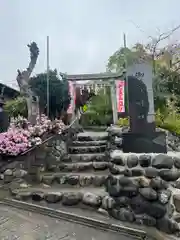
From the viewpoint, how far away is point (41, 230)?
125 inches

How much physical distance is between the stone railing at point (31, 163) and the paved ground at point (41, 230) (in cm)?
121

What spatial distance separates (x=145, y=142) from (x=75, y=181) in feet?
5.32

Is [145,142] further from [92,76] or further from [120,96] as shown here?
[120,96]

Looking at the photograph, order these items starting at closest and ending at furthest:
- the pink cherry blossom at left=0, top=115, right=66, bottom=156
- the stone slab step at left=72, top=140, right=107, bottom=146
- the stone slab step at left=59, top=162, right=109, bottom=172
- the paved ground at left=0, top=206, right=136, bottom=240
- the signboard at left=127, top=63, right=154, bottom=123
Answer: the paved ground at left=0, top=206, right=136, bottom=240
the signboard at left=127, top=63, right=154, bottom=123
the pink cherry blossom at left=0, top=115, right=66, bottom=156
the stone slab step at left=59, top=162, right=109, bottom=172
the stone slab step at left=72, top=140, right=107, bottom=146

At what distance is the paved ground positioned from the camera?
9.86 feet

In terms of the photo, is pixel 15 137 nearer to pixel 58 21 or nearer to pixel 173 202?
pixel 173 202

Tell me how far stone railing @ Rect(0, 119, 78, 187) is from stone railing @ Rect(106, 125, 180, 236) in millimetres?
1920

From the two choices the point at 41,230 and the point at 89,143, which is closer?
the point at 41,230

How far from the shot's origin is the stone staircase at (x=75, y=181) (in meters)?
4.00

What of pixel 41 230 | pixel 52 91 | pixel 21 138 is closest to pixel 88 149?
pixel 21 138

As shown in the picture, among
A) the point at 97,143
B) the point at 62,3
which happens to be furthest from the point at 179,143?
the point at 62,3

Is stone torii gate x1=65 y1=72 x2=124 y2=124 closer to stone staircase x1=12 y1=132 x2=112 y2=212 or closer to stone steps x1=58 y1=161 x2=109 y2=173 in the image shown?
stone staircase x1=12 y1=132 x2=112 y2=212

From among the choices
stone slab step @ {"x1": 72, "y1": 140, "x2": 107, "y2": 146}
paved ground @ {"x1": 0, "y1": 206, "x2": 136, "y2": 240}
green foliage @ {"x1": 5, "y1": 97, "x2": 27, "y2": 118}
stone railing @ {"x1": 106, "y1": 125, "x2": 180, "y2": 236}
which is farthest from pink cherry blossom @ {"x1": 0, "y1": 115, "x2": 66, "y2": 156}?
green foliage @ {"x1": 5, "y1": 97, "x2": 27, "y2": 118}

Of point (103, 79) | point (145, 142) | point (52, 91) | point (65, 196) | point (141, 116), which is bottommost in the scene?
point (65, 196)
